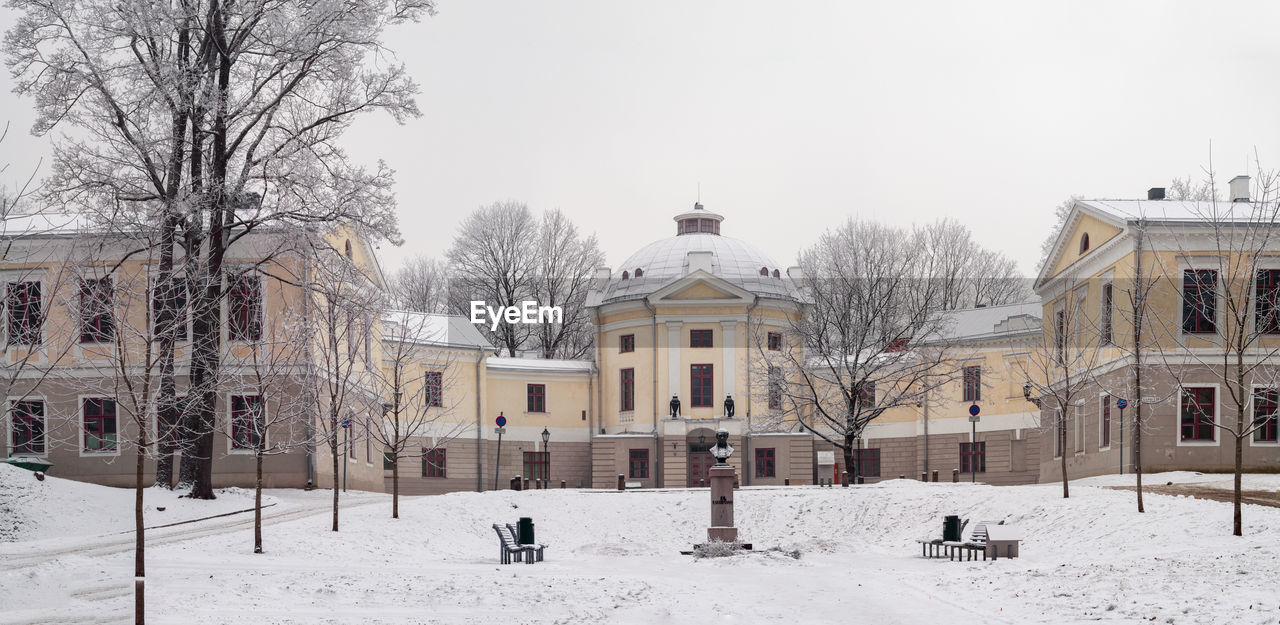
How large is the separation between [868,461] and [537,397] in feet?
45.6

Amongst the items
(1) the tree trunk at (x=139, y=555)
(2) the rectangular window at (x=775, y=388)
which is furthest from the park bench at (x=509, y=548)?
(2) the rectangular window at (x=775, y=388)

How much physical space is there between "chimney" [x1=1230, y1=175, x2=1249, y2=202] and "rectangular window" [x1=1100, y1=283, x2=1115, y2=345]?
750 centimetres

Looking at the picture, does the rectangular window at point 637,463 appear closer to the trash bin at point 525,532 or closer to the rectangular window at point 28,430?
the rectangular window at point 28,430

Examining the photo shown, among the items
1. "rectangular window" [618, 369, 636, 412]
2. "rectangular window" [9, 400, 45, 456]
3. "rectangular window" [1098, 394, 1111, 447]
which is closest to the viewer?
"rectangular window" [9, 400, 45, 456]

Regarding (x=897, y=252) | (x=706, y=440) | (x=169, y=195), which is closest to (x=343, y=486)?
(x=169, y=195)

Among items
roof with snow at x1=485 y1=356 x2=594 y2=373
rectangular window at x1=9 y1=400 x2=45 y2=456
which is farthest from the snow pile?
roof with snow at x1=485 y1=356 x2=594 y2=373

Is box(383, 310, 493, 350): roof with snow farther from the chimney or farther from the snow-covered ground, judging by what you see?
the chimney

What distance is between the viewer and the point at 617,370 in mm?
53781

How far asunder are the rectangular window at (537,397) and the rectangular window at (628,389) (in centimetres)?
338

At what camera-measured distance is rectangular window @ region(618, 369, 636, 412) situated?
5316cm

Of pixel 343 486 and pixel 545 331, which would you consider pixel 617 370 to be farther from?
pixel 343 486

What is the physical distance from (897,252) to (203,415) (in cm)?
3641

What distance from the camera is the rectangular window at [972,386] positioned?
51938 mm

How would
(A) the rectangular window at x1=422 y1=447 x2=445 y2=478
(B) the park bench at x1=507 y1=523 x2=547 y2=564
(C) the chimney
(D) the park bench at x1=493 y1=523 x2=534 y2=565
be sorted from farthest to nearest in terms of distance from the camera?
(A) the rectangular window at x1=422 y1=447 x2=445 y2=478 → (C) the chimney → (B) the park bench at x1=507 y1=523 x2=547 y2=564 → (D) the park bench at x1=493 y1=523 x2=534 y2=565
